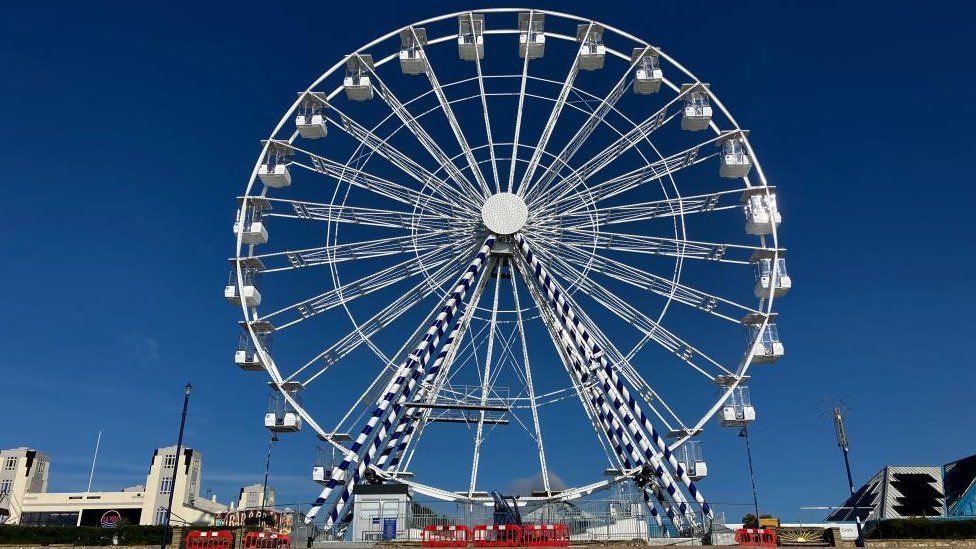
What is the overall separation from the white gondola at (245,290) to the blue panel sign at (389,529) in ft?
32.7

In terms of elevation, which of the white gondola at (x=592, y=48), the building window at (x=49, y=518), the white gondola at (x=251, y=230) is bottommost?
the building window at (x=49, y=518)

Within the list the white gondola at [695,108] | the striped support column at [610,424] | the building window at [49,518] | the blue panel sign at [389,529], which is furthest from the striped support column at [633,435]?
the building window at [49,518]

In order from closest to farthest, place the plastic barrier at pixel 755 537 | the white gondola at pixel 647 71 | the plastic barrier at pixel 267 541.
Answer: the plastic barrier at pixel 267 541 < the plastic barrier at pixel 755 537 < the white gondola at pixel 647 71

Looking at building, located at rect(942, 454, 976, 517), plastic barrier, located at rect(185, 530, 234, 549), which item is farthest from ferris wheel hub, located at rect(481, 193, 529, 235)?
building, located at rect(942, 454, 976, 517)

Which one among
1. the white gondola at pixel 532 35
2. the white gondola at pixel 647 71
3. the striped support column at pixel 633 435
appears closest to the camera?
the striped support column at pixel 633 435

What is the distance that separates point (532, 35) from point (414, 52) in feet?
16.9

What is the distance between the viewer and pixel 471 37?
3462 cm

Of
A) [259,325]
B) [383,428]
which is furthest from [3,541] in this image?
[383,428]

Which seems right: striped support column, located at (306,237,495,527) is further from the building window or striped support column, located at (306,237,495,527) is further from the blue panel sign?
the building window

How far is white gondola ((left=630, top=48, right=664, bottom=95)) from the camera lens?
33.9 m

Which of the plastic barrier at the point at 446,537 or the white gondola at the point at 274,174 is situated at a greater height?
the white gondola at the point at 274,174

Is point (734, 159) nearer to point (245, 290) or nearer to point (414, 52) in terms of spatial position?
point (414, 52)

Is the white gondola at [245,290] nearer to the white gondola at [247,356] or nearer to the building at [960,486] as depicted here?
the white gondola at [247,356]

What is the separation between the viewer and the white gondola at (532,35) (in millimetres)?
34906
